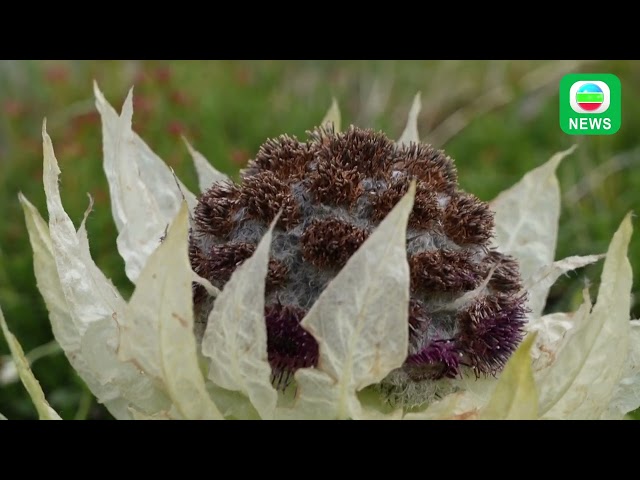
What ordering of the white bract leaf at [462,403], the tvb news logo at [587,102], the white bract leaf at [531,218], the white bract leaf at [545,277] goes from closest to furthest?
the white bract leaf at [462,403]
the white bract leaf at [545,277]
the white bract leaf at [531,218]
the tvb news logo at [587,102]

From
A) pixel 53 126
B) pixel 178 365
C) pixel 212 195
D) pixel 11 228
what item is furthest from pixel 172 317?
pixel 53 126

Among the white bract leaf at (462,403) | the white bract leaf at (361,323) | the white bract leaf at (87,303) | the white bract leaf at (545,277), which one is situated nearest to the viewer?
the white bract leaf at (361,323)

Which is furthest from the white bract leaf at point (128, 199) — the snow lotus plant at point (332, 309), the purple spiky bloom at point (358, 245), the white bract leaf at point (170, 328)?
the white bract leaf at point (170, 328)

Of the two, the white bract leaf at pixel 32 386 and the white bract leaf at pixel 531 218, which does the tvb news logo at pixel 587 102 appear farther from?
the white bract leaf at pixel 32 386

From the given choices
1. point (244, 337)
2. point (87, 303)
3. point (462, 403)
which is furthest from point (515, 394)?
point (87, 303)

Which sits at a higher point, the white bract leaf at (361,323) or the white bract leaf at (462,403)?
the white bract leaf at (361,323)

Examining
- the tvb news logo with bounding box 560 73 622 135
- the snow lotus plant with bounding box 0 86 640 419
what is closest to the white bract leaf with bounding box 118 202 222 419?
the snow lotus plant with bounding box 0 86 640 419

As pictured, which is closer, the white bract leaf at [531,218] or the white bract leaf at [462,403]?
the white bract leaf at [462,403]
